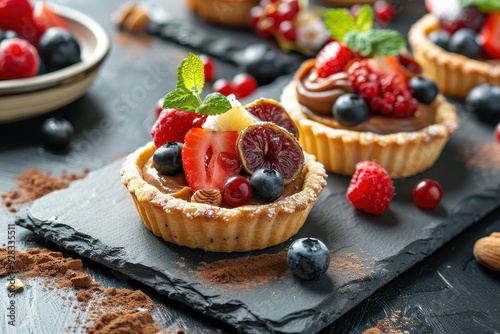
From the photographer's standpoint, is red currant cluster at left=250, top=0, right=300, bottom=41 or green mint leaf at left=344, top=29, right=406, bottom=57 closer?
green mint leaf at left=344, top=29, right=406, bottom=57

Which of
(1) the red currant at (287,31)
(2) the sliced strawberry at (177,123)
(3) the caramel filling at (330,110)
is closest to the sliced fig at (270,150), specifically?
(2) the sliced strawberry at (177,123)

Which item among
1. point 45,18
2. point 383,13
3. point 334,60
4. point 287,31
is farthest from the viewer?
point 383,13

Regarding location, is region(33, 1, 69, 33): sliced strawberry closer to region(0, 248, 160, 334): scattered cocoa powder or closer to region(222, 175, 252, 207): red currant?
region(0, 248, 160, 334): scattered cocoa powder

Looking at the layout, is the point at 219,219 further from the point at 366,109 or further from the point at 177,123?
the point at 366,109

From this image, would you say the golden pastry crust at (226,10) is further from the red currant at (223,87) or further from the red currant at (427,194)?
the red currant at (427,194)

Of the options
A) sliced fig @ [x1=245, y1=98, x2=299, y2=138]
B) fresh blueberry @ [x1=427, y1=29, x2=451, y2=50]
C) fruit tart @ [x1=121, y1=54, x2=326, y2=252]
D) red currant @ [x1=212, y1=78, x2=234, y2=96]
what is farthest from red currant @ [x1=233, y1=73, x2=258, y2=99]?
fruit tart @ [x1=121, y1=54, x2=326, y2=252]

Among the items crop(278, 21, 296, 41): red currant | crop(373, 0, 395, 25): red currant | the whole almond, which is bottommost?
crop(373, 0, 395, 25): red currant

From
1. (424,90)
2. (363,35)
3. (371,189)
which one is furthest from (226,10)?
(371,189)

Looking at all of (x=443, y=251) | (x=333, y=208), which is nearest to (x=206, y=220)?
(x=333, y=208)
